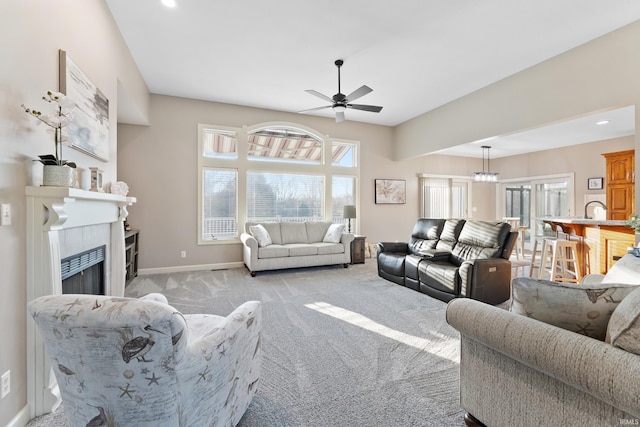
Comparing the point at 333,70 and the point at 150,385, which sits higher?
the point at 333,70

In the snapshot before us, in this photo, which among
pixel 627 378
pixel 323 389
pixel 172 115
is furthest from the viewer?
pixel 172 115

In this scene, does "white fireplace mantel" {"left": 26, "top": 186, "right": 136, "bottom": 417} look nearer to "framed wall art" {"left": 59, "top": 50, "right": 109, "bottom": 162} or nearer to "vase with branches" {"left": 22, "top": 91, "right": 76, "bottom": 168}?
"vase with branches" {"left": 22, "top": 91, "right": 76, "bottom": 168}

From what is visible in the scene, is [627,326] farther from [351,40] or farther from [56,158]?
[351,40]

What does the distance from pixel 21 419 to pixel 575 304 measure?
9.21ft

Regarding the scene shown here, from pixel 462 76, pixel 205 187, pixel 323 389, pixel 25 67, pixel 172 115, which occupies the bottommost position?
pixel 323 389

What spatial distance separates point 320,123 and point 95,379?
19.7 ft

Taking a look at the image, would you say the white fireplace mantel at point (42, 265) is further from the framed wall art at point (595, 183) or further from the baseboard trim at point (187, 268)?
the framed wall art at point (595, 183)

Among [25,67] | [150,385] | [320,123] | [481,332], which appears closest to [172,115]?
[320,123]

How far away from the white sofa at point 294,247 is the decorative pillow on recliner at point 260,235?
0.03 meters

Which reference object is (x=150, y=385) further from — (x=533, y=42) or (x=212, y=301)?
(x=533, y=42)

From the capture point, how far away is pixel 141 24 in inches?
126

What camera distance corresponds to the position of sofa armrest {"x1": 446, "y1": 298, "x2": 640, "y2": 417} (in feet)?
3.06

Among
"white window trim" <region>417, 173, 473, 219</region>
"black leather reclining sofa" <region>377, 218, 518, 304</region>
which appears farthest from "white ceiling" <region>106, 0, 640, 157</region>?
"white window trim" <region>417, 173, 473, 219</region>

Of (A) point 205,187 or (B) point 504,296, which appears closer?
(B) point 504,296
